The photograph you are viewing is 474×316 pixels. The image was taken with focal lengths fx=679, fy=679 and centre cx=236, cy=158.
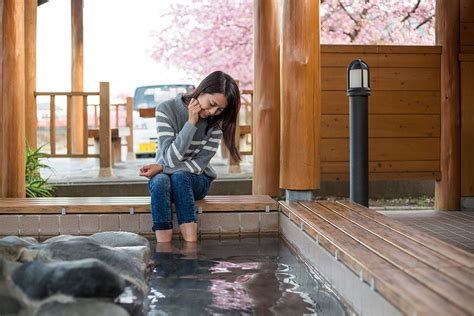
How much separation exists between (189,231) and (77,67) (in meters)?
8.92

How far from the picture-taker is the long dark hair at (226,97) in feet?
13.5

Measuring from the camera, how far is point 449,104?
225 inches

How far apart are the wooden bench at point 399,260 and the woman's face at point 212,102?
32.8 inches

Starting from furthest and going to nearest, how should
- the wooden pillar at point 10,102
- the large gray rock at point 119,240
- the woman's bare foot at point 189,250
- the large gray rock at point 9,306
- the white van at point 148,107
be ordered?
the white van at point 148,107
the wooden pillar at point 10,102
the woman's bare foot at point 189,250
the large gray rock at point 119,240
the large gray rock at point 9,306

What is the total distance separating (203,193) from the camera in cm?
464

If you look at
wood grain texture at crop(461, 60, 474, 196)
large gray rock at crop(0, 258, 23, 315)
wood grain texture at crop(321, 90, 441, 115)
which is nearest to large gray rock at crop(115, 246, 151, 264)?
large gray rock at crop(0, 258, 23, 315)

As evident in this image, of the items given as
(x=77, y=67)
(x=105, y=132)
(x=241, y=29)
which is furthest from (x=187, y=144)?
(x=241, y=29)

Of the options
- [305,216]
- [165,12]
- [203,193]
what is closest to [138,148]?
[165,12]

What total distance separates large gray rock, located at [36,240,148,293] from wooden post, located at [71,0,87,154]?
373 inches

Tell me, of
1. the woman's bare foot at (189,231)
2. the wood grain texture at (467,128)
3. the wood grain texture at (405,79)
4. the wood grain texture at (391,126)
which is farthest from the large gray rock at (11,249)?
the wood grain texture at (467,128)

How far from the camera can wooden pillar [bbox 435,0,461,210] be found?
224 inches

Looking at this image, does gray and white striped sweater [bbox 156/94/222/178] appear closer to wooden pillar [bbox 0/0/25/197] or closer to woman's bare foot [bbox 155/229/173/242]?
woman's bare foot [bbox 155/229/173/242]

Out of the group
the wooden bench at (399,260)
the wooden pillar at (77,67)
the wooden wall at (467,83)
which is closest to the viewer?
the wooden bench at (399,260)

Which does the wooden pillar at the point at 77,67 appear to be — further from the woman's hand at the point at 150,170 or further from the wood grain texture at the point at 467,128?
the woman's hand at the point at 150,170
